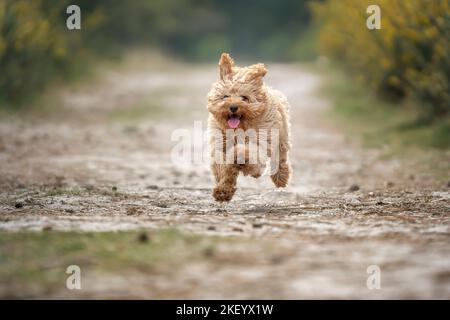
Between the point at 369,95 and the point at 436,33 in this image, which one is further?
the point at 369,95

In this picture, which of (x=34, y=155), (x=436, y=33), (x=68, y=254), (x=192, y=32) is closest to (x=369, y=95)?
(x=436, y=33)

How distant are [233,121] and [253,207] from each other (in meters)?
0.80

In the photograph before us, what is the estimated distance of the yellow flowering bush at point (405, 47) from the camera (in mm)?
11374

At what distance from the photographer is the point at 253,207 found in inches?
269

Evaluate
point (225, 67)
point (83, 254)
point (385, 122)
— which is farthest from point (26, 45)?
point (83, 254)

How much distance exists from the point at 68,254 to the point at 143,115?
1287 cm

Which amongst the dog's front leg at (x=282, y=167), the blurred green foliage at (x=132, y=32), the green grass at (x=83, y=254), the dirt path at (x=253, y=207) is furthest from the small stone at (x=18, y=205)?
the blurred green foliage at (x=132, y=32)

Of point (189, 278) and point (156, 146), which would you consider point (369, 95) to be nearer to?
point (156, 146)

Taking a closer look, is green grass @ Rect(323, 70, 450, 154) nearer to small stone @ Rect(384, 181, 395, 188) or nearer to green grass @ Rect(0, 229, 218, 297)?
small stone @ Rect(384, 181, 395, 188)

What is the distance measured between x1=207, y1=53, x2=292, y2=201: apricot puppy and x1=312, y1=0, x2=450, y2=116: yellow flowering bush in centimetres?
450

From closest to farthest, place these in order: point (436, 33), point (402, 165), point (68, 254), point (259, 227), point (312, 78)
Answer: point (68, 254) < point (259, 227) < point (402, 165) < point (436, 33) < point (312, 78)

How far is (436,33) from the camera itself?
453 inches

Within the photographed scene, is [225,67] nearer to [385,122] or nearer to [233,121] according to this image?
[233,121]

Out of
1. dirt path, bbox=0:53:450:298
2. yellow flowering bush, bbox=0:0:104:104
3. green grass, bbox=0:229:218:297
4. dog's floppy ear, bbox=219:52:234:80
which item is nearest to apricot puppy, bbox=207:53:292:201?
dog's floppy ear, bbox=219:52:234:80
